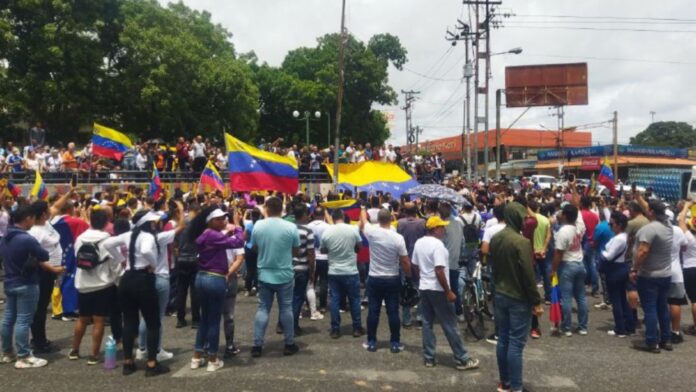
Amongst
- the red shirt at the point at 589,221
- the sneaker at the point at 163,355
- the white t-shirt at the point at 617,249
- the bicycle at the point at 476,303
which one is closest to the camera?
the sneaker at the point at 163,355

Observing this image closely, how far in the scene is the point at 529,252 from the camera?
16.5 feet

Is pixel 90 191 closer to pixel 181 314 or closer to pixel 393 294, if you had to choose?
pixel 181 314

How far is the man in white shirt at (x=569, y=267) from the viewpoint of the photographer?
710 cm

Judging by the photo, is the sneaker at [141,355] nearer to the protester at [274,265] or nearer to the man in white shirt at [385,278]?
the protester at [274,265]

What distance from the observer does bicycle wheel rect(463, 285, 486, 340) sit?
726 cm

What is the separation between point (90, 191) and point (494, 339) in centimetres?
1560

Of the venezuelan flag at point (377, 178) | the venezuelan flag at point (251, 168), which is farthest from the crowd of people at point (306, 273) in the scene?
the venezuelan flag at point (377, 178)

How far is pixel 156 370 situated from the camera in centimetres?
577

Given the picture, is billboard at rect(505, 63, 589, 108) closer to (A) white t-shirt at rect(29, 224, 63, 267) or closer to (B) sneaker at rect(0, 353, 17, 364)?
(A) white t-shirt at rect(29, 224, 63, 267)

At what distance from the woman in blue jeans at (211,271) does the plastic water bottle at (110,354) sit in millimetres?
900

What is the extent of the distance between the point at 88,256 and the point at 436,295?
13.1 ft

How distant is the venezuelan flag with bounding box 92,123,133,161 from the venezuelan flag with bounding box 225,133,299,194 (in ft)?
24.4

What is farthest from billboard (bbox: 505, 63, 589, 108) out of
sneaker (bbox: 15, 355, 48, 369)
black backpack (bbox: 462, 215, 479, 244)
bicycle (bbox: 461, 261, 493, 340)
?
sneaker (bbox: 15, 355, 48, 369)

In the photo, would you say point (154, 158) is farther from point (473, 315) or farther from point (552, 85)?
point (552, 85)
